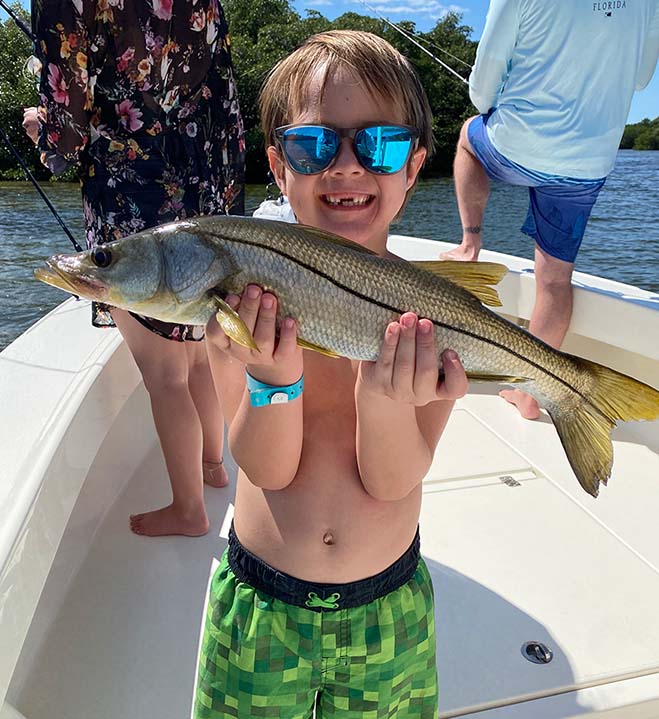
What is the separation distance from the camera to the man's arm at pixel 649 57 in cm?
312

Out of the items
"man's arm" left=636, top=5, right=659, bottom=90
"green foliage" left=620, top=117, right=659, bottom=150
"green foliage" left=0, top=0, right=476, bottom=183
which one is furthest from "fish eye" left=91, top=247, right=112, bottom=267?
"green foliage" left=620, top=117, right=659, bottom=150

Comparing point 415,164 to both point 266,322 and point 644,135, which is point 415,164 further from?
point 644,135

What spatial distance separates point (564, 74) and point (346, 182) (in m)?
2.10

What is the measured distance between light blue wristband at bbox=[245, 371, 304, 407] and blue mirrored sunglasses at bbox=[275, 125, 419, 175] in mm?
472

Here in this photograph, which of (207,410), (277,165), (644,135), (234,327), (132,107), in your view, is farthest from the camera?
(644,135)

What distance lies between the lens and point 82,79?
1954 millimetres

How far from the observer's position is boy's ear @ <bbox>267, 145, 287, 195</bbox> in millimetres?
1561

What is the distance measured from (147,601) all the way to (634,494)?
2.01 metres

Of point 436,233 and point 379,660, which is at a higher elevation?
point 379,660

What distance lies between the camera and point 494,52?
3123 mm

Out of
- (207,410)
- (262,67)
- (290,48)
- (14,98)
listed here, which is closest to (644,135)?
(290,48)

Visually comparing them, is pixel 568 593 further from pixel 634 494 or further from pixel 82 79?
pixel 82 79

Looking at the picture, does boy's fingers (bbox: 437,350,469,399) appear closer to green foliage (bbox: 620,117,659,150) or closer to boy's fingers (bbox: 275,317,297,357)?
boy's fingers (bbox: 275,317,297,357)

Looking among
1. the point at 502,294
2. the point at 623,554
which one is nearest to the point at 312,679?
the point at 623,554
